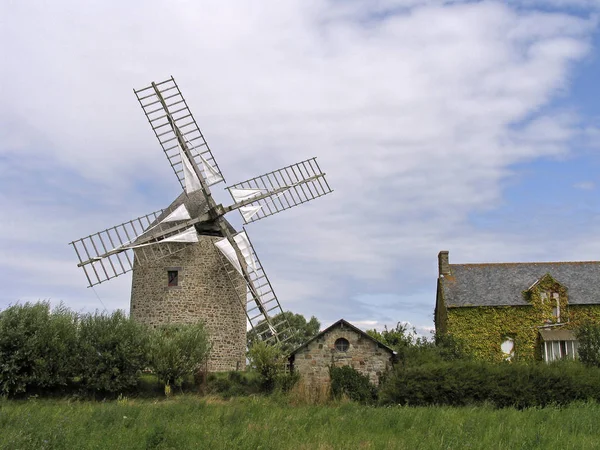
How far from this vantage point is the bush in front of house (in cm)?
2336

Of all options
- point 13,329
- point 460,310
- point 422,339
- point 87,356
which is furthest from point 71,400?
point 460,310

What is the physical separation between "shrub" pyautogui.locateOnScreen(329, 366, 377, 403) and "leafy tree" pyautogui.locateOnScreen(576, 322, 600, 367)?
9471mm

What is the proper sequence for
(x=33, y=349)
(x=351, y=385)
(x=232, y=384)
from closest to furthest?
(x=33, y=349) → (x=351, y=385) → (x=232, y=384)

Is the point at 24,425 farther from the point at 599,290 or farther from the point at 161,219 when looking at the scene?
the point at 599,290

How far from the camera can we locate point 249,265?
28844 mm

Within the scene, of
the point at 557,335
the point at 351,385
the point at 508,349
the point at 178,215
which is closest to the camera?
the point at 351,385

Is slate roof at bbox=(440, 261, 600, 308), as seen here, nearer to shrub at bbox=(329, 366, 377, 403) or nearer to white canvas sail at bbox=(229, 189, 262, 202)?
shrub at bbox=(329, 366, 377, 403)

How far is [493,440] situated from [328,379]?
11.7 m

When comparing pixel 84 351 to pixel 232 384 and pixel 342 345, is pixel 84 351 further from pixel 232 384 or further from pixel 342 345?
pixel 342 345

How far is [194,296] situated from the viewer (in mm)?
28094

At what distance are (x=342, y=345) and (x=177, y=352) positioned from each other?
673 cm

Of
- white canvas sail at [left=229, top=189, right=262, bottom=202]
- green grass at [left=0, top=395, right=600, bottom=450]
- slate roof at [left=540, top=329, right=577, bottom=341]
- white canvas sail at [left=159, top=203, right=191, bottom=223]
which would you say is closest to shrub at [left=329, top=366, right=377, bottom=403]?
green grass at [left=0, top=395, right=600, bottom=450]

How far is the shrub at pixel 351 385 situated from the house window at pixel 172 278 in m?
7.53

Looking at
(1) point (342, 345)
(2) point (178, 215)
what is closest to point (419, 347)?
(1) point (342, 345)
